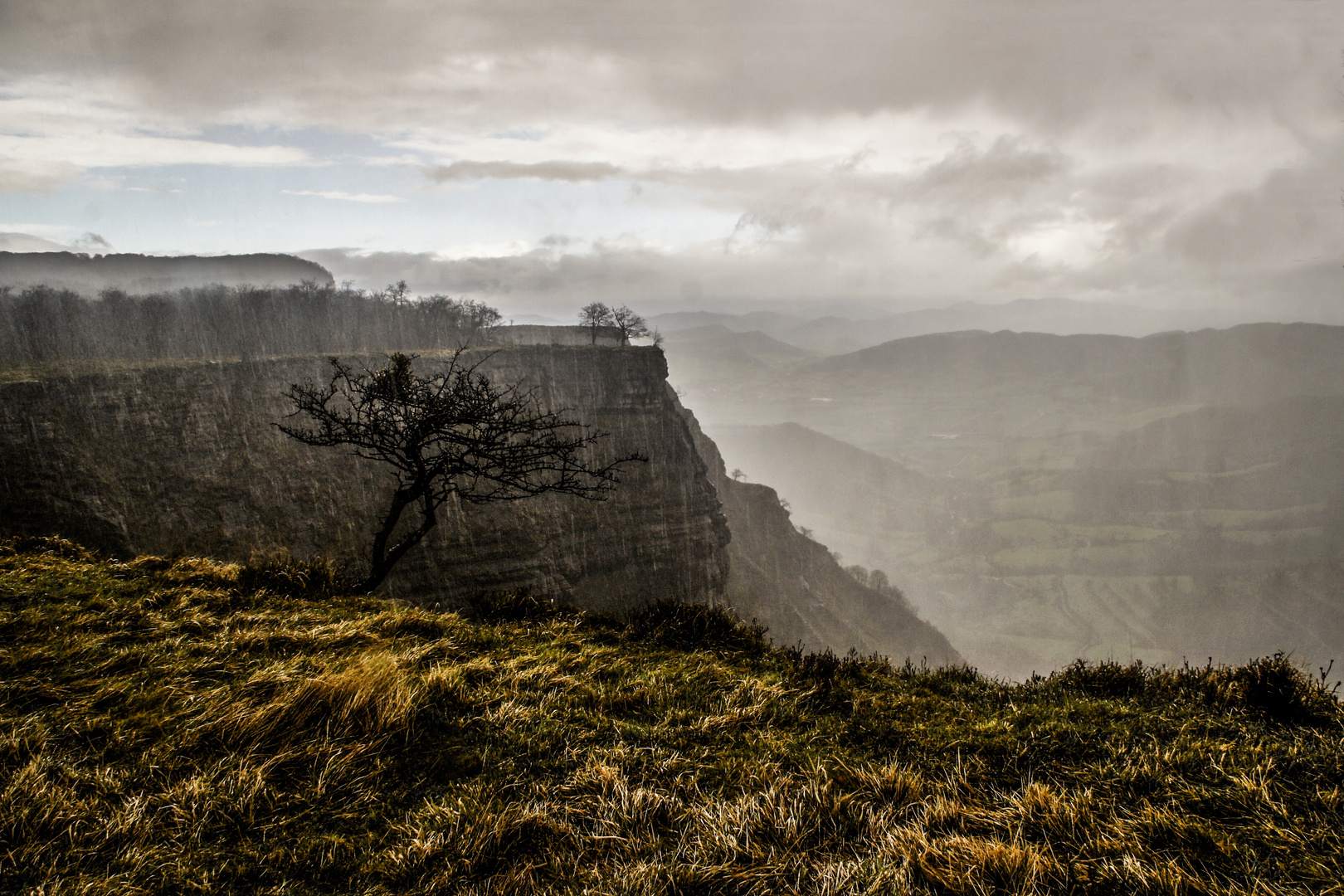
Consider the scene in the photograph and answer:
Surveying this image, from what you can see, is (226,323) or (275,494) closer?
(275,494)

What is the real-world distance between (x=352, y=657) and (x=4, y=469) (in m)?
38.2

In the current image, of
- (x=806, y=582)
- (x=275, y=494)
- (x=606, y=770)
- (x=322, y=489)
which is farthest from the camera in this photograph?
(x=806, y=582)

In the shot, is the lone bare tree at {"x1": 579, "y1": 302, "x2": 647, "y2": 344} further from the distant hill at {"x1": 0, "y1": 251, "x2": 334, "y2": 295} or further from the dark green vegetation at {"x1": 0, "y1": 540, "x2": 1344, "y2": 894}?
the dark green vegetation at {"x1": 0, "y1": 540, "x2": 1344, "y2": 894}

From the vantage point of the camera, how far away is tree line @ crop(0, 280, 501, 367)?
4056cm

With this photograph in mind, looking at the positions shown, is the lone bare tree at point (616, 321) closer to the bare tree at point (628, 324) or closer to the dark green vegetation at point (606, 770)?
the bare tree at point (628, 324)

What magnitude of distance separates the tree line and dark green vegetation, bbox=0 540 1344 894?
4720 centimetres

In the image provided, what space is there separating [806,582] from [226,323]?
238 ft

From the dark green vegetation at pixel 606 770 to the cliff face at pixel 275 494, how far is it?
2195 cm

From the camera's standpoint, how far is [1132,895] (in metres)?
2.34

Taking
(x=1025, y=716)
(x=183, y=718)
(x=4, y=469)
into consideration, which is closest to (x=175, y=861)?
(x=183, y=718)

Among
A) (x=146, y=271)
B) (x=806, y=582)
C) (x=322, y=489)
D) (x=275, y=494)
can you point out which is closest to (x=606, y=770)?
(x=275, y=494)

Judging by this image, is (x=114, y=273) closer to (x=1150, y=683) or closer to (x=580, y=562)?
(x=580, y=562)

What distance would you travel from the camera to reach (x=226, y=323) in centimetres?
5106

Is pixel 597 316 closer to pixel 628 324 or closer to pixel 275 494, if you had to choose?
pixel 628 324
